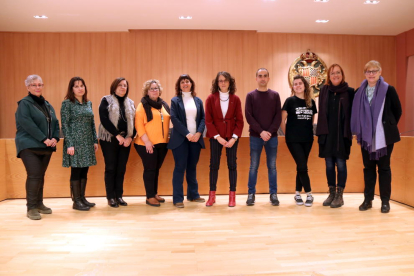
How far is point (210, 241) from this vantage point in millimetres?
2266

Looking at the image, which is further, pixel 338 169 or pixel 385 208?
pixel 338 169

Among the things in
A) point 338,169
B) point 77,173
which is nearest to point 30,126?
point 77,173

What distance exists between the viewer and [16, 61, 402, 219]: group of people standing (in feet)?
10.0

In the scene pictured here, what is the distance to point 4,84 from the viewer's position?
6578 millimetres

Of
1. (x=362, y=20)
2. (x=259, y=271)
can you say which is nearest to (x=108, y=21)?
(x=362, y=20)

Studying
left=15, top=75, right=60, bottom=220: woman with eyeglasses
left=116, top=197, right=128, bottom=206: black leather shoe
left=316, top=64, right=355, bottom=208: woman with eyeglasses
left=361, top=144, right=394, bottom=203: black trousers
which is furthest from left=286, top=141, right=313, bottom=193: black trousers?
left=15, top=75, right=60, bottom=220: woman with eyeglasses

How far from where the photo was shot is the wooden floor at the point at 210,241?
182cm

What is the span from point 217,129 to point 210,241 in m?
1.31

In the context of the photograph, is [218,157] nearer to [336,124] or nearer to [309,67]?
[336,124]

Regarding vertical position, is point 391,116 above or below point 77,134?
above

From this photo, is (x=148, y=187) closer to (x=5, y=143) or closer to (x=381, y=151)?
(x=5, y=143)

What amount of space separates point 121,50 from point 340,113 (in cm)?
484

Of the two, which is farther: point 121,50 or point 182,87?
point 121,50

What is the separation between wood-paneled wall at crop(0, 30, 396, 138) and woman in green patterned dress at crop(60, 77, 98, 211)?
353 centimetres
